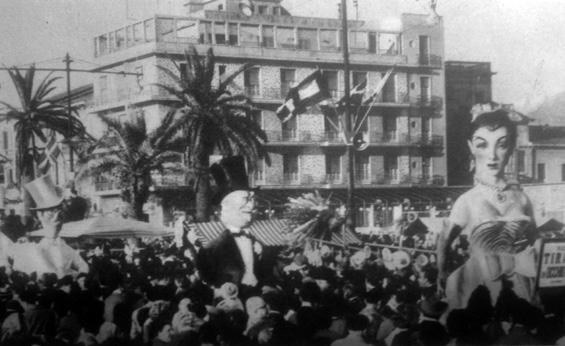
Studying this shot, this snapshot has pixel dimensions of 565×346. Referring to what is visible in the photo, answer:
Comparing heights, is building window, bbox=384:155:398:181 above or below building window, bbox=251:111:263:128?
below

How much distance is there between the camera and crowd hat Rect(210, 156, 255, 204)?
5664 mm

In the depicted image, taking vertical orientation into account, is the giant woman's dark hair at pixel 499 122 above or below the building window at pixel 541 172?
above

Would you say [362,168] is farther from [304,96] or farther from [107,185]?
[107,185]

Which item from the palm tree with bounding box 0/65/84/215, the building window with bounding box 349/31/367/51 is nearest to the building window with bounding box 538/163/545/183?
→ the building window with bounding box 349/31/367/51

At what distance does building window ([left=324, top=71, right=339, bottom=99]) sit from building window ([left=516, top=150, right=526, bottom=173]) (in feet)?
3.85

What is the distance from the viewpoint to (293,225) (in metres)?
6.59

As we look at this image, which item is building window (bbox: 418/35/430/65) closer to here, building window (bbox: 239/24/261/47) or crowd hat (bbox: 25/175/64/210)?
building window (bbox: 239/24/261/47)

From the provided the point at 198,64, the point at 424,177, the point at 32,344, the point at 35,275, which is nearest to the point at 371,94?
the point at 424,177

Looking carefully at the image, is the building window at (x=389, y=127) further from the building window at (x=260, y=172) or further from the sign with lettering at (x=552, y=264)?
the sign with lettering at (x=552, y=264)

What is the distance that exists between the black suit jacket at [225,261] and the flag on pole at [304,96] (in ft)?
4.31

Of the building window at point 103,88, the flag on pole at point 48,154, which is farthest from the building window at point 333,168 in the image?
the flag on pole at point 48,154

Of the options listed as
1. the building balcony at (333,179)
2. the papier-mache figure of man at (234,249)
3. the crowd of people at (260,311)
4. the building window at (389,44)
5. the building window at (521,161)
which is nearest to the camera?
the crowd of people at (260,311)

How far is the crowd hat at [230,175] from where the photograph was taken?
18.6ft

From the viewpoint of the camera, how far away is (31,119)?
6270 mm
